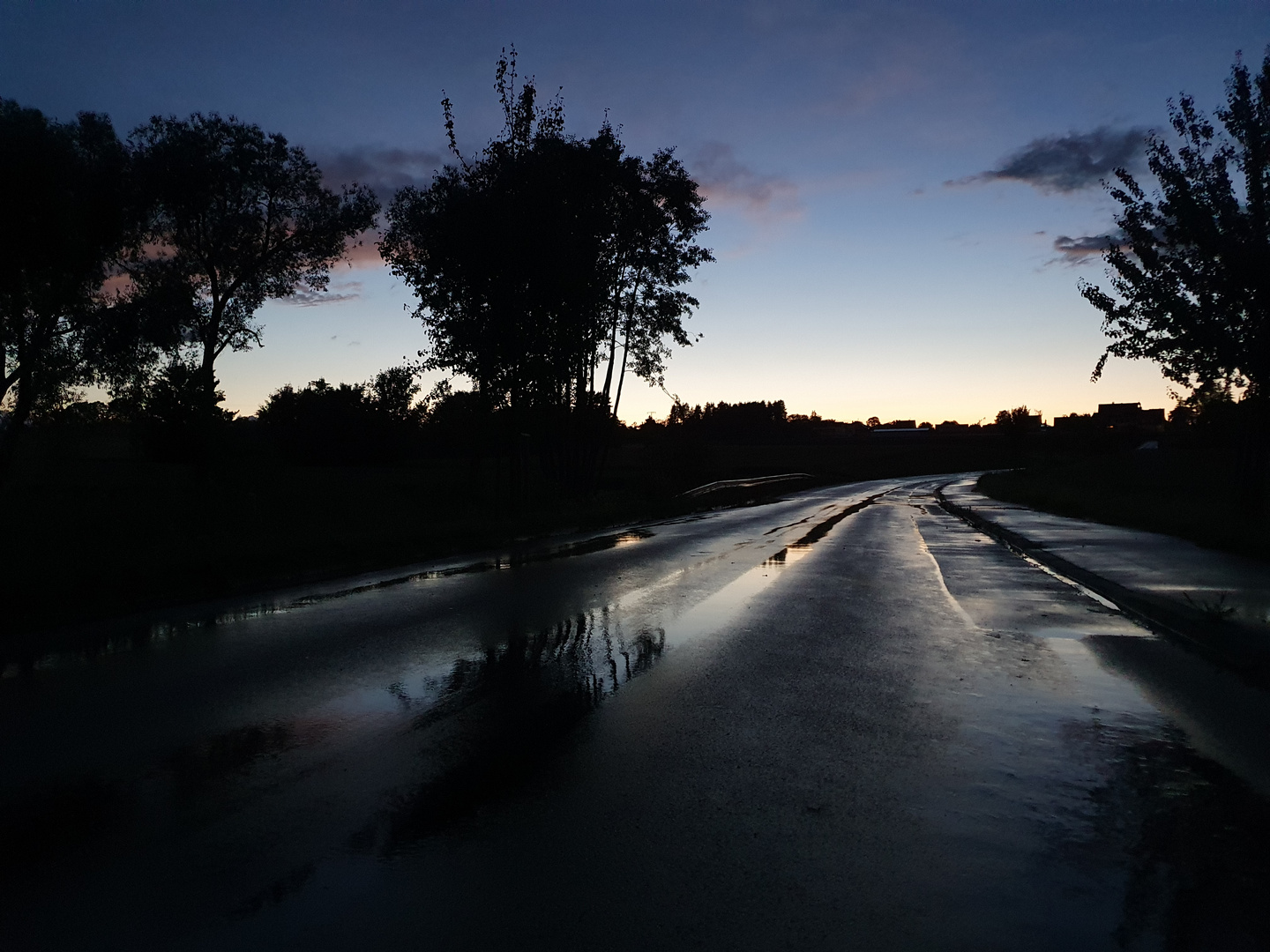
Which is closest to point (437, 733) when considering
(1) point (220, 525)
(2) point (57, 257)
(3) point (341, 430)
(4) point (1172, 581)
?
(4) point (1172, 581)

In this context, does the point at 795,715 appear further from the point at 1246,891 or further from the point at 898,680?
the point at 1246,891

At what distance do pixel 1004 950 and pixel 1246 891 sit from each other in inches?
50.8

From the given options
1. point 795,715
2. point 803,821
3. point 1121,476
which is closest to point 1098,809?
point 803,821

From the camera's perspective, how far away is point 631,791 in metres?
4.73

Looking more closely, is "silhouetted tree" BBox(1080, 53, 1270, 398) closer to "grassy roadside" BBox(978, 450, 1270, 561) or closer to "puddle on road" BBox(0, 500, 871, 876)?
"grassy roadside" BBox(978, 450, 1270, 561)

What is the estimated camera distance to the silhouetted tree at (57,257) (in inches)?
773

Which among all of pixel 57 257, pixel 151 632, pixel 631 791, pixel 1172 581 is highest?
pixel 57 257

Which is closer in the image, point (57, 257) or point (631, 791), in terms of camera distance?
point (631, 791)

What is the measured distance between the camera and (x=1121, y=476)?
176 feet

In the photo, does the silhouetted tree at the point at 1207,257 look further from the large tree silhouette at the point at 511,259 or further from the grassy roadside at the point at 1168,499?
the large tree silhouette at the point at 511,259

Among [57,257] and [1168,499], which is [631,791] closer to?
[57,257]

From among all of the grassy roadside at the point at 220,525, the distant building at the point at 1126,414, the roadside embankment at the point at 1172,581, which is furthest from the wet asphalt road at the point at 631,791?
the distant building at the point at 1126,414

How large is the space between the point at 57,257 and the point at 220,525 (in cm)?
770

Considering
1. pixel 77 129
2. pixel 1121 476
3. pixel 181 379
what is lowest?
pixel 1121 476
